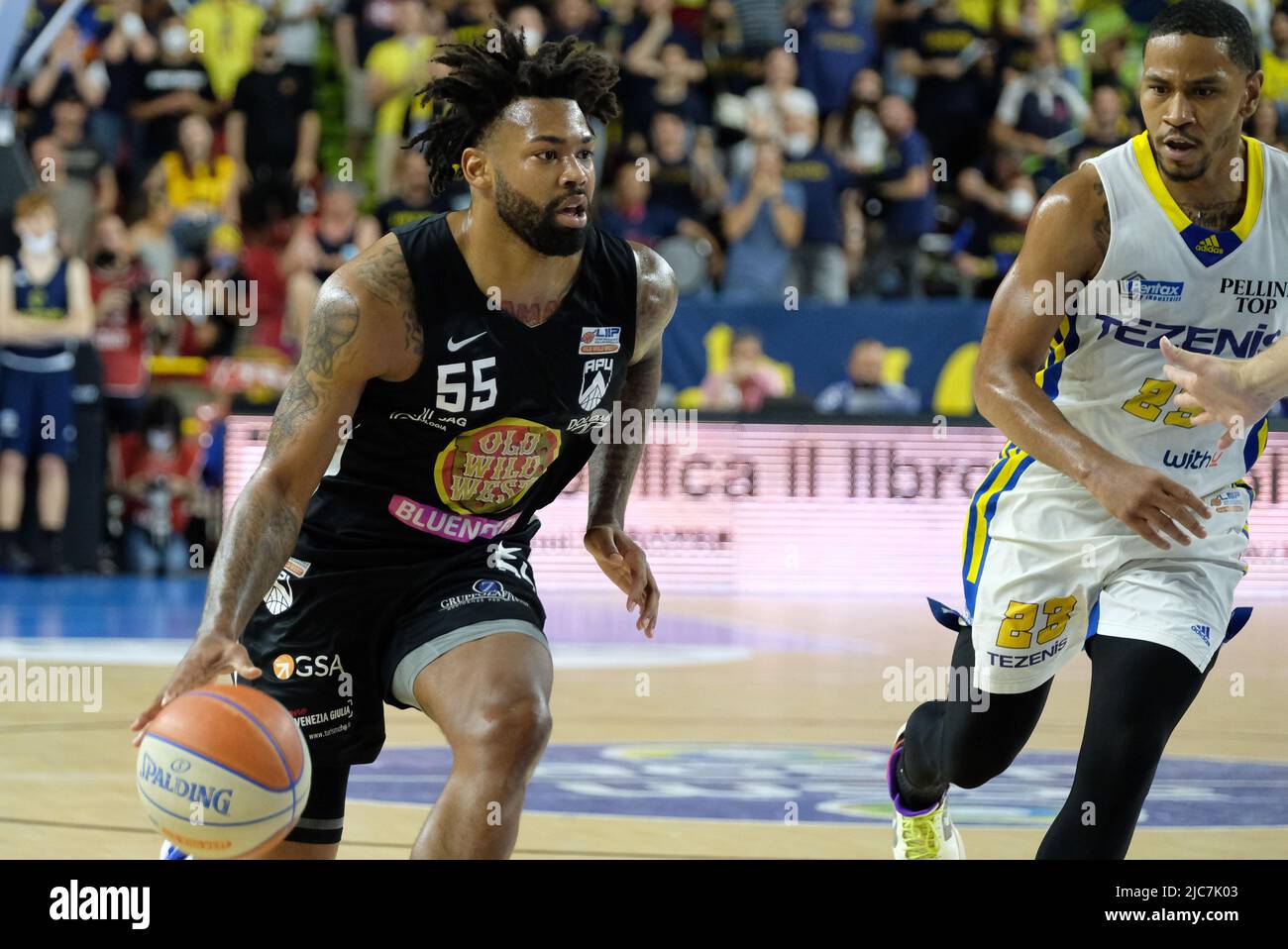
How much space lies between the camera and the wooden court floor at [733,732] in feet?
17.3

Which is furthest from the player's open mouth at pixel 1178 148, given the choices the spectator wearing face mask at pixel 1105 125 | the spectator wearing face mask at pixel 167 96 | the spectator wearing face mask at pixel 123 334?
the spectator wearing face mask at pixel 167 96

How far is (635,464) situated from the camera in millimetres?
4977

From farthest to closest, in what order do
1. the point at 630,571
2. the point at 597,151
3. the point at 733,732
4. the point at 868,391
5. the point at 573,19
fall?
the point at 573,19, the point at 597,151, the point at 868,391, the point at 733,732, the point at 630,571

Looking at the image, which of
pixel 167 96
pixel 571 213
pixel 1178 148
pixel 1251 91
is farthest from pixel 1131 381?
pixel 167 96

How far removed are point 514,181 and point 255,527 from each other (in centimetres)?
106

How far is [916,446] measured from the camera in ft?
40.1

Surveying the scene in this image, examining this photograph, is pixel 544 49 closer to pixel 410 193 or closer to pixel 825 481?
pixel 825 481

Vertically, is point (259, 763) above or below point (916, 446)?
above

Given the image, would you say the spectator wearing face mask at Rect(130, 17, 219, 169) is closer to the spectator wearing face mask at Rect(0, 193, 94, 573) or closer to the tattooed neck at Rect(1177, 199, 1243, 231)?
the spectator wearing face mask at Rect(0, 193, 94, 573)

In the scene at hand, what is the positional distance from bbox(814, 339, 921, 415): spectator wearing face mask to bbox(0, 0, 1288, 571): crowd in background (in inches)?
0.9

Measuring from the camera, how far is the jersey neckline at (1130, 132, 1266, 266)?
4.32 m

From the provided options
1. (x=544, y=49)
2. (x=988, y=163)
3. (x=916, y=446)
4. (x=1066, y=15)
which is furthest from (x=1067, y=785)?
(x=1066, y=15)

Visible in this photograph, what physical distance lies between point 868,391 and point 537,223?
29.4 feet

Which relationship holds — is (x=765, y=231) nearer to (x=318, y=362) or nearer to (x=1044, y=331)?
(x=1044, y=331)
